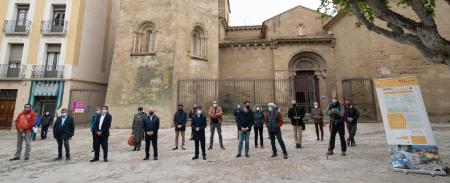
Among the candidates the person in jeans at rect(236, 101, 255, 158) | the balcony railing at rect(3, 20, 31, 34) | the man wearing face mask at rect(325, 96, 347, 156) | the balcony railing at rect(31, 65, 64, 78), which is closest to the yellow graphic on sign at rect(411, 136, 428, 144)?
the man wearing face mask at rect(325, 96, 347, 156)

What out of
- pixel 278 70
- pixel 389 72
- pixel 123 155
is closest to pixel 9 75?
pixel 123 155

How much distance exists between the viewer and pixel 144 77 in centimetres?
1457

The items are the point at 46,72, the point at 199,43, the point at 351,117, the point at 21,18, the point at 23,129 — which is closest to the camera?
the point at 23,129

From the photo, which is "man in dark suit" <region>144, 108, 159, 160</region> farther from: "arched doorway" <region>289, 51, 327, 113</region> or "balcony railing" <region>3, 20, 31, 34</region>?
"balcony railing" <region>3, 20, 31, 34</region>

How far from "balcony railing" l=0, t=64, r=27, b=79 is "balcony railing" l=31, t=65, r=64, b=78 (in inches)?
27.8

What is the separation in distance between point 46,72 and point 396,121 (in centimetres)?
1924

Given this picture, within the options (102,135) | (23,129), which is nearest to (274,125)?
(102,135)

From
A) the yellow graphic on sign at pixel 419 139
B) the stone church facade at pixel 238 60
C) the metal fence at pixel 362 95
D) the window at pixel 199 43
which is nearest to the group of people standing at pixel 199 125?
the yellow graphic on sign at pixel 419 139

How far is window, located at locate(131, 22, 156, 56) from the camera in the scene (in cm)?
1530

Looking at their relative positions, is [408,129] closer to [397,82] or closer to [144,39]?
[397,82]

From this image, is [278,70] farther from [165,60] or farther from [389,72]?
[165,60]

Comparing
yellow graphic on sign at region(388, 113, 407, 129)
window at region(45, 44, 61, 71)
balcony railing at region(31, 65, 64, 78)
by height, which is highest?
window at region(45, 44, 61, 71)

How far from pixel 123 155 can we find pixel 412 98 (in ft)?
24.6

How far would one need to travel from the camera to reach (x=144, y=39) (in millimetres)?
15578
